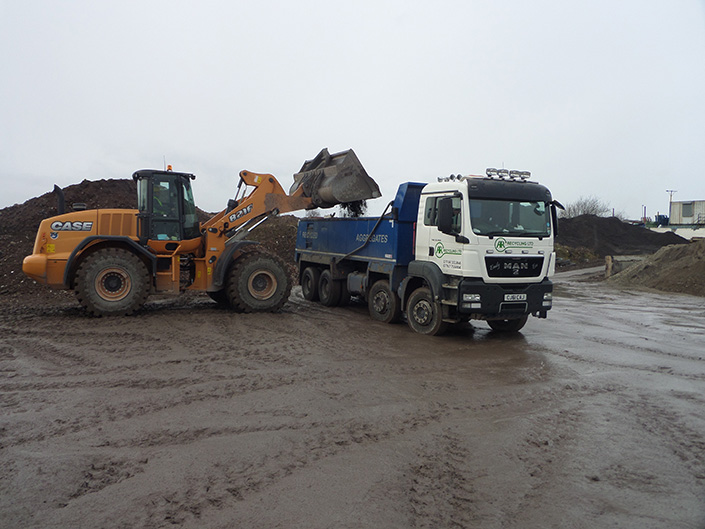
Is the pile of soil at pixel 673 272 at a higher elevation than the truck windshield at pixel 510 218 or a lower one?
lower

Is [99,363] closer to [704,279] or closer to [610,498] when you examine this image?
[610,498]

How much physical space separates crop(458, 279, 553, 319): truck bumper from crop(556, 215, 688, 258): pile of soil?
37262 mm

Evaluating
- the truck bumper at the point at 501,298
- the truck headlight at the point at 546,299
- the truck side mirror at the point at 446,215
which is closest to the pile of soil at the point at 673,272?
the truck headlight at the point at 546,299

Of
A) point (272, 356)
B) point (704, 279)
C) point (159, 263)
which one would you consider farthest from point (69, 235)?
point (704, 279)

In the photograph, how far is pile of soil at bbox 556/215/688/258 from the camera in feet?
152

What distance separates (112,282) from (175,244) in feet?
4.99

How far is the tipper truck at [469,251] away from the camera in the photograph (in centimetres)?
947

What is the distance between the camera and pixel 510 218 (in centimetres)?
975

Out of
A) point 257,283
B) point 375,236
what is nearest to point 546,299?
point 375,236

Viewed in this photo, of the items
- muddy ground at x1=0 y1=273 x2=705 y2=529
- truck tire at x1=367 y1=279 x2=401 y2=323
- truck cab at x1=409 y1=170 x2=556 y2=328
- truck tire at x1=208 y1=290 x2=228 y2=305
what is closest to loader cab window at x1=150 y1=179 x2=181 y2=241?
truck tire at x1=208 y1=290 x2=228 y2=305

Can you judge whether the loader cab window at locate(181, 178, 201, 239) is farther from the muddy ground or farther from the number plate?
the number plate

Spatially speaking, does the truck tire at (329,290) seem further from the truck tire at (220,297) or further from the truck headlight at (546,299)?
the truck headlight at (546,299)

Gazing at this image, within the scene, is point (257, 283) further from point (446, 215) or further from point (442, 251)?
point (446, 215)

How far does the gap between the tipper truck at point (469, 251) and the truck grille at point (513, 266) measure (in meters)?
0.02
